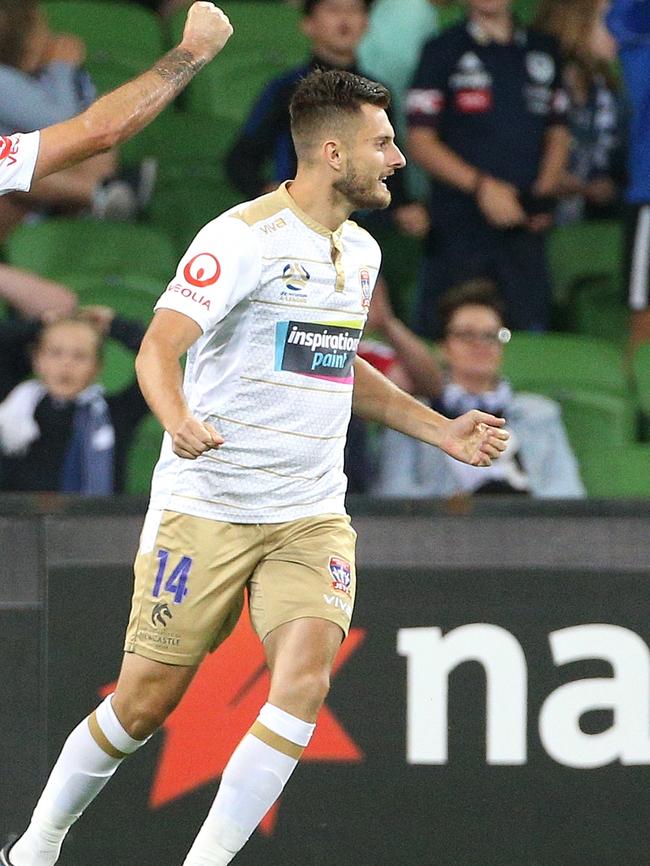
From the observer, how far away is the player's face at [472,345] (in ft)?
19.6

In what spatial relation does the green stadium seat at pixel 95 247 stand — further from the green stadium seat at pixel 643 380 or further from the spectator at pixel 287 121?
the green stadium seat at pixel 643 380

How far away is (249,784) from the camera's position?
11.6 feet

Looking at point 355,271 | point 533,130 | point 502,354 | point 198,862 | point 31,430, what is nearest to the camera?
point 198,862

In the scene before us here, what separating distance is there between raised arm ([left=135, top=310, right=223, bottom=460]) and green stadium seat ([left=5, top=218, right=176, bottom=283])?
363 cm

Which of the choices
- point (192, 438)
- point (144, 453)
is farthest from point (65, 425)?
point (192, 438)

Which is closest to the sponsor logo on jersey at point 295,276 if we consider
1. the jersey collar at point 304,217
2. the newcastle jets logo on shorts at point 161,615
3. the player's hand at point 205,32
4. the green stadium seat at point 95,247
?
the jersey collar at point 304,217

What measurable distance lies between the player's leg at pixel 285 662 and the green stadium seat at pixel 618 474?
2360 mm

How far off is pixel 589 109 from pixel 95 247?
242cm

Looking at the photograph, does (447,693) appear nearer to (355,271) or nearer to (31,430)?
(355,271)

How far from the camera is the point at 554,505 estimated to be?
14.5 feet

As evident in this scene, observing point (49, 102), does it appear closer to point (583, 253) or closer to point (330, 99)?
point (583, 253)

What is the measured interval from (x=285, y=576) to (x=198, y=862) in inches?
27.0

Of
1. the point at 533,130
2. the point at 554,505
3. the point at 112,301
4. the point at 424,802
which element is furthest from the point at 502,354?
the point at 424,802

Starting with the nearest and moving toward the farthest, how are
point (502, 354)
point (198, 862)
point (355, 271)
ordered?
point (198, 862) < point (355, 271) < point (502, 354)
